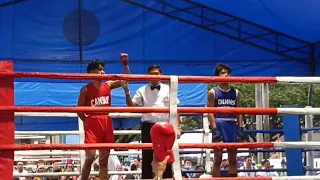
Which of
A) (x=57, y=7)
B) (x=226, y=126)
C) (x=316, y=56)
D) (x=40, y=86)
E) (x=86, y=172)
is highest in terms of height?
(x=57, y=7)

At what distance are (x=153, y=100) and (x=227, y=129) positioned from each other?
733 mm

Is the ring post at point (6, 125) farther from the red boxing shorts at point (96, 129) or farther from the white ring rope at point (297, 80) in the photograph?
the white ring rope at point (297, 80)

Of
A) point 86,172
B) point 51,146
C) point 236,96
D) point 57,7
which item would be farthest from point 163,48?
point 51,146

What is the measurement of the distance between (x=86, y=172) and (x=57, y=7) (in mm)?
5780

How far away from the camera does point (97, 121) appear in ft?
14.4

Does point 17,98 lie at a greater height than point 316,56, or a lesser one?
lesser

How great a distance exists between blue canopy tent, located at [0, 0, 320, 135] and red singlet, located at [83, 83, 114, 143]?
437 cm

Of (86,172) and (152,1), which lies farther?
(152,1)

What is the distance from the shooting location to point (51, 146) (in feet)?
11.3

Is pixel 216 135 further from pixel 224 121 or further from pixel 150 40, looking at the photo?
pixel 150 40

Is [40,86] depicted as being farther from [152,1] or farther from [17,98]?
[152,1]

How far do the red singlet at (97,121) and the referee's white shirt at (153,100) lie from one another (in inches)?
17.0

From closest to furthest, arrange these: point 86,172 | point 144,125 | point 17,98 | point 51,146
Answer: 1. point 51,146
2. point 86,172
3. point 144,125
4. point 17,98

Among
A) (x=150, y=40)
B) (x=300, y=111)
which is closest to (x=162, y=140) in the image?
(x=300, y=111)
